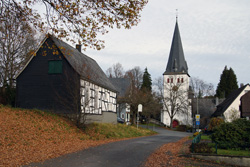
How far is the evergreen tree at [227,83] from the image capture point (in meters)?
79.9

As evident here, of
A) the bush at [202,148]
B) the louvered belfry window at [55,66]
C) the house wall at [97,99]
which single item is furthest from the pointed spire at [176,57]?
the bush at [202,148]

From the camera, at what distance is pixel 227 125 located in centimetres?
1625

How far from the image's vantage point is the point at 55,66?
26016mm

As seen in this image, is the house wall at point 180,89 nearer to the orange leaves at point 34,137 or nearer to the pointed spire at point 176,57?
the pointed spire at point 176,57

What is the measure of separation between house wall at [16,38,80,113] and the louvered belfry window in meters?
0.29

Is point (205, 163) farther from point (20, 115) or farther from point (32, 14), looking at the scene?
point (20, 115)

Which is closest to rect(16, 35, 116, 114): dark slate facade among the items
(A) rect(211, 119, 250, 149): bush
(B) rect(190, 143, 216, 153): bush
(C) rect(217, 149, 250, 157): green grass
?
(A) rect(211, 119, 250, 149): bush

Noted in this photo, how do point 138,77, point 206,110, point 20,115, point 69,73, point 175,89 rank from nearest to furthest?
point 20,115, point 69,73, point 175,89, point 206,110, point 138,77

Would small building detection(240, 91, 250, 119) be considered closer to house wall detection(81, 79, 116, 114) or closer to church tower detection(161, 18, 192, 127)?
house wall detection(81, 79, 116, 114)

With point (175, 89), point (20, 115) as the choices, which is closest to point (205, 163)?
point (20, 115)

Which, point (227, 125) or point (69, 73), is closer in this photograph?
point (227, 125)

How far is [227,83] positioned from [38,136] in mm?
73595

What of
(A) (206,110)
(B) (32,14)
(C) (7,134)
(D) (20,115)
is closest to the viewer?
(B) (32,14)

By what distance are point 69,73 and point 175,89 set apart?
39.6m
